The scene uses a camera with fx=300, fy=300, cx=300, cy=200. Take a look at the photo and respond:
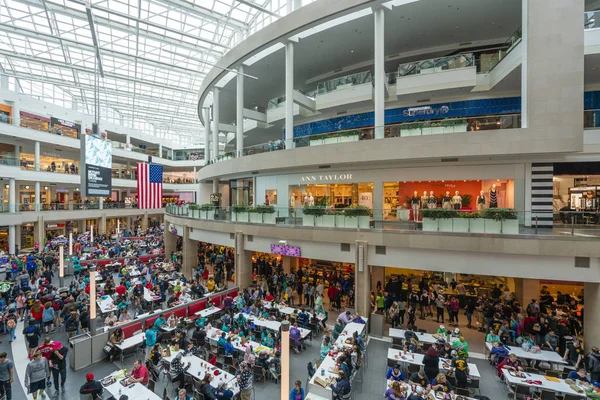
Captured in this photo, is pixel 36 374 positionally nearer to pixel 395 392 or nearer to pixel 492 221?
pixel 395 392

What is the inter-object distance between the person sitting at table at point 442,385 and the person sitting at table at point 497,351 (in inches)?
114

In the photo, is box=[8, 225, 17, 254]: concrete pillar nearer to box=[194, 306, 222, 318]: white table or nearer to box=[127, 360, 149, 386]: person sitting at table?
box=[194, 306, 222, 318]: white table

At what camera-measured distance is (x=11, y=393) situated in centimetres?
851

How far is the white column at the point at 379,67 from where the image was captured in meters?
15.1

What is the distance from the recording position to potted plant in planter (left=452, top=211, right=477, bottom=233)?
11836 millimetres

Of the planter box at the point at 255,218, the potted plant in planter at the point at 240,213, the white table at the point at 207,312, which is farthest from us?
the potted plant in planter at the point at 240,213

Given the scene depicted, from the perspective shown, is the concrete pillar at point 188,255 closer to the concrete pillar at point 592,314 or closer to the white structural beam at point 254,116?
the white structural beam at point 254,116

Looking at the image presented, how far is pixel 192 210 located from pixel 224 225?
5.34 metres

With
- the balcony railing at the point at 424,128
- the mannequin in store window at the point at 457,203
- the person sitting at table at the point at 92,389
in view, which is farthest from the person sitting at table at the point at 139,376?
the mannequin in store window at the point at 457,203

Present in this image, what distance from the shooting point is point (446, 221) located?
12.1 m

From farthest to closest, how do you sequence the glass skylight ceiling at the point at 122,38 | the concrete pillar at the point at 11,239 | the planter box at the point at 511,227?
the concrete pillar at the point at 11,239, the glass skylight ceiling at the point at 122,38, the planter box at the point at 511,227

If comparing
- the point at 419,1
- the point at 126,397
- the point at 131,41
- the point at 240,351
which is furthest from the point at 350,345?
the point at 131,41

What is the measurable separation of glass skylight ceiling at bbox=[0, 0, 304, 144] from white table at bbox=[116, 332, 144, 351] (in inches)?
696

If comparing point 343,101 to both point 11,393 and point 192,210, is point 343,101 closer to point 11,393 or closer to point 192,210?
point 192,210
